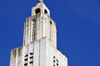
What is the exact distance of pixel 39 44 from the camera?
4716cm

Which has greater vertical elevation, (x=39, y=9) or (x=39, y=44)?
(x=39, y=9)

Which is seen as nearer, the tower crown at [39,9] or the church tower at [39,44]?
the church tower at [39,44]

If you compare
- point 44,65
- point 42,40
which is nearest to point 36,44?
point 42,40

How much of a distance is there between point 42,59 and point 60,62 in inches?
194

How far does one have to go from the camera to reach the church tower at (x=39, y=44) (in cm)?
4612

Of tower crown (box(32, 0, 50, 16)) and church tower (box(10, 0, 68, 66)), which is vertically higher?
tower crown (box(32, 0, 50, 16))

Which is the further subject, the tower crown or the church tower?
the tower crown

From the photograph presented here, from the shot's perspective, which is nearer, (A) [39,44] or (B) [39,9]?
(A) [39,44]

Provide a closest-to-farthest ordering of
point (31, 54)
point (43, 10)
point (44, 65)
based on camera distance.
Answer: point (44, 65)
point (31, 54)
point (43, 10)

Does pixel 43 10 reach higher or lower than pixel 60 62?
higher

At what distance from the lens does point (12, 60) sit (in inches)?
1914

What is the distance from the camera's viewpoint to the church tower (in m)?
46.1

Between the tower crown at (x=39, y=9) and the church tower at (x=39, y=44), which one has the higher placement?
the tower crown at (x=39, y=9)

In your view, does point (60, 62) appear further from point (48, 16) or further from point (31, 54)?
point (48, 16)
